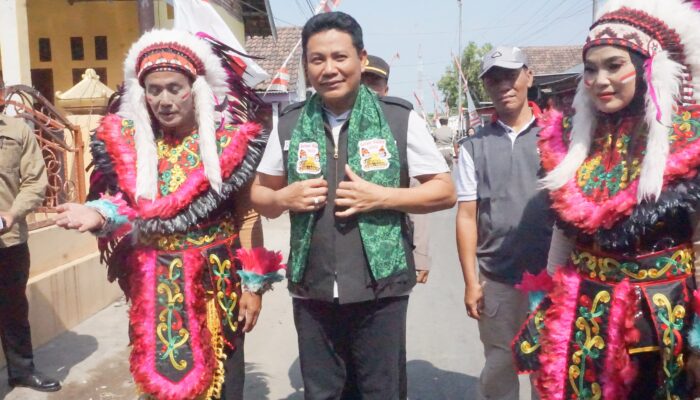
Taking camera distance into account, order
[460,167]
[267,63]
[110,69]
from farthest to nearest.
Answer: [267,63] → [110,69] → [460,167]

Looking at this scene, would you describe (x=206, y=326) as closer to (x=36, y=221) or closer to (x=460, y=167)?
(x=460, y=167)

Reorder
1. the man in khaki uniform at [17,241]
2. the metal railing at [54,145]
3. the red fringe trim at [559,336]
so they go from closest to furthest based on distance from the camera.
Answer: the red fringe trim at [559,336] → the man in khaki uniform at [17,241] → the metal railing at [54,145]

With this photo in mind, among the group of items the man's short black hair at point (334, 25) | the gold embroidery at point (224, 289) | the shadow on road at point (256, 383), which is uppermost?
the man's short black hair at point (334, 25)

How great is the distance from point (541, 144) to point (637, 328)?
2.50 ft

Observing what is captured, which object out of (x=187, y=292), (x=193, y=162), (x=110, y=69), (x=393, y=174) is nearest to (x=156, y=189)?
(x=193, y=162)

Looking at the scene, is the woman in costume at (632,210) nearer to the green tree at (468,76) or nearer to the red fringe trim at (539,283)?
the red fringe trim at (539,283)

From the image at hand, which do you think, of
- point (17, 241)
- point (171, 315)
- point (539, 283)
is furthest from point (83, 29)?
point (539, 283)

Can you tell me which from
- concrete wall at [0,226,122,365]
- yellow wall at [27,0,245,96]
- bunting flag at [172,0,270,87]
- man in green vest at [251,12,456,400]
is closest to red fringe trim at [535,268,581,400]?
man in green vest at [251,12,456,400]

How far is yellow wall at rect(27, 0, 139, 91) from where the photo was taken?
1095cm

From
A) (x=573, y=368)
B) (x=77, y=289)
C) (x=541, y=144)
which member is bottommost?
(x=77, y=289)

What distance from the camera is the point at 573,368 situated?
2199mm

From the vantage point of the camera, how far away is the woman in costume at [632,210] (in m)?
2.00

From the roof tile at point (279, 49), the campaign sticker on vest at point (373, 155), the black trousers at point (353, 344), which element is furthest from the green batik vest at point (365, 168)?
the roof tile at point (279, 49)

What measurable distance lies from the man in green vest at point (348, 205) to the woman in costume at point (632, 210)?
52 centimetres
